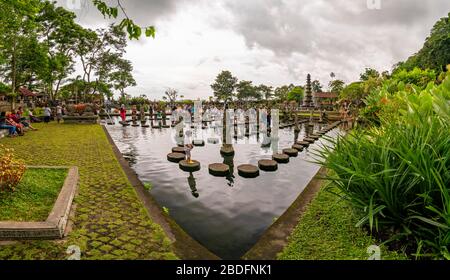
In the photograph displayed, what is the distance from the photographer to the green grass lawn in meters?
3.89

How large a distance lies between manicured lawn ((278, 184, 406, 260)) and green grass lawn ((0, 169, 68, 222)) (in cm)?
374

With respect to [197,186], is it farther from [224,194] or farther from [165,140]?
[165,140]

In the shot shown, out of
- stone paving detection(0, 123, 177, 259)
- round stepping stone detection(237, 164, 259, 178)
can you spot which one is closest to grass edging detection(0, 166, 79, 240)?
stone paving detection(0, 123, 177, 259)

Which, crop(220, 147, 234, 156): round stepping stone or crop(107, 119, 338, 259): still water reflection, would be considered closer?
crop(107, 119, 338, 259): still water reflection

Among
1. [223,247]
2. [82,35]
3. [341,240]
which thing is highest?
[82,35]

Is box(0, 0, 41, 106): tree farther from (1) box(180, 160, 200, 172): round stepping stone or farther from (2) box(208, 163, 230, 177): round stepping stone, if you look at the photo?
(2) box(208, 163, 230, 177): round stepping stone

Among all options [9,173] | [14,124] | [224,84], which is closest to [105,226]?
[9,173]

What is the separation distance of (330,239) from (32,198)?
4.96 m

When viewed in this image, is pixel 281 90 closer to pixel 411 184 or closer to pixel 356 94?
pixel 356 94

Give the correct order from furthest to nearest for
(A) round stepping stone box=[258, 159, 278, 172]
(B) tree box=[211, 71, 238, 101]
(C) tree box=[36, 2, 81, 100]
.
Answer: (B) tree box=[211, 71, 238, 101] < (C) tree box=[36, 2, 81, 100] < (A) round stepping stone box=[258, 159, 278, 172]

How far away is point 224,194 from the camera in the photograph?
6.60 m

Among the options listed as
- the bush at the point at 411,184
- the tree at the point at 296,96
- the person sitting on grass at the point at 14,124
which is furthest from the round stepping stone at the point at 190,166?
the tree at the point at 296,96

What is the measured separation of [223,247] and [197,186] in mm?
2990

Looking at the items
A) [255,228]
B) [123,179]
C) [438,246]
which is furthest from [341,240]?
[123,179]
